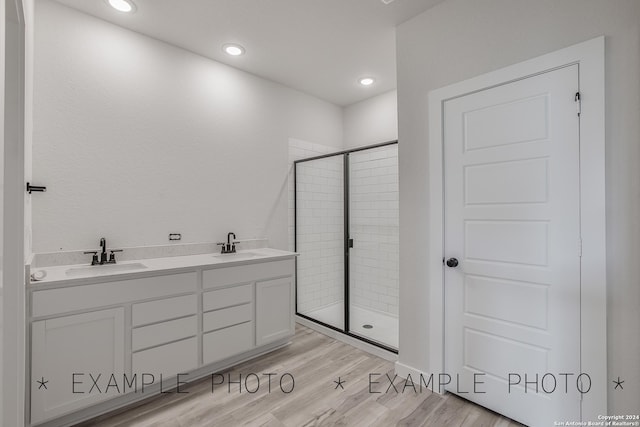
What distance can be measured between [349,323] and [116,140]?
263 centimetres

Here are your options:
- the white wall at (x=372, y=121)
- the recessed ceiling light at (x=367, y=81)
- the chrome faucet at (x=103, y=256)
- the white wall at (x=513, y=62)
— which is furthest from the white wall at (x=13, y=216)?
the white wall at (x=372, y=121)

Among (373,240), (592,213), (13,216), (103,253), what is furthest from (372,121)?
(13,216)

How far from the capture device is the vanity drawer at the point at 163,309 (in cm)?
193

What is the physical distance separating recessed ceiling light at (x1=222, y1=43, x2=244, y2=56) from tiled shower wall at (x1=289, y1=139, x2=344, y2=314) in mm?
1066

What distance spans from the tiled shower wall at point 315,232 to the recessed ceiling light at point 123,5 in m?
1.81

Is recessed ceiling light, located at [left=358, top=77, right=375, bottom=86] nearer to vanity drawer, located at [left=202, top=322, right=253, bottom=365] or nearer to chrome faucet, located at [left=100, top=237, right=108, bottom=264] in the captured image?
vanity drawer, located at [left=202, top=322, right=253, bottom=365]

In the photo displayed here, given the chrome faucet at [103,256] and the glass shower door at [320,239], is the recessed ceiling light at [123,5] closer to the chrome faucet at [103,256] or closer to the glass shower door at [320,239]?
the chrome faucet at [103,256]

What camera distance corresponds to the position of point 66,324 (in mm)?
1695

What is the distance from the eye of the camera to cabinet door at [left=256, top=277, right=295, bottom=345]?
8.34 feet

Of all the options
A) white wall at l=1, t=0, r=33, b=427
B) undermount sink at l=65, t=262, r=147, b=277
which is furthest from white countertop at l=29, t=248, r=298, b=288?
white wall at l=1, t=0, r=33, b=427

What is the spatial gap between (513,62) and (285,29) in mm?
1685

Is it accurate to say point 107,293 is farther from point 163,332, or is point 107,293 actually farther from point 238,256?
point 238,256

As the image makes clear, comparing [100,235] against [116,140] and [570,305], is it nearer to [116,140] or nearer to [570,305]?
[116,140]

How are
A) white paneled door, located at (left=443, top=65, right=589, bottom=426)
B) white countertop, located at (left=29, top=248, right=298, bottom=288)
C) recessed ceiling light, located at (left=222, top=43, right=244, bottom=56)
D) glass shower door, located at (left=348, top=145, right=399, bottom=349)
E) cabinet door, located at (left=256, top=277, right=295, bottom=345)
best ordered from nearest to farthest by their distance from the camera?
1. white paneled door, located at (left=443, top=65, right=589, bottom=426)
2. white countertop, located at (left=29, top=248, right=298, bottom=288)
3. cabinet door, located at (left=256, top=277, right=295, bottom=345)
4. recessed ceiling light, located at (left=222, top=43, right=244, bottom=56)
5. glass shower door, located at (left=348, top=145, right=399, bottom=349)
